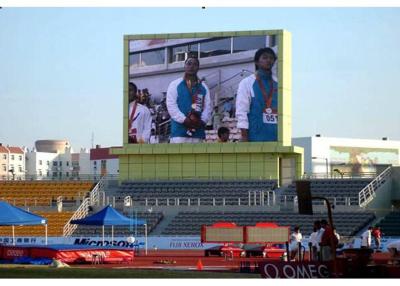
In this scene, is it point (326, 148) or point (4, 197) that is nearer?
point (4, 197)

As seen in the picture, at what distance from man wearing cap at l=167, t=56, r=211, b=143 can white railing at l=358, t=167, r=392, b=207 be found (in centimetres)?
680

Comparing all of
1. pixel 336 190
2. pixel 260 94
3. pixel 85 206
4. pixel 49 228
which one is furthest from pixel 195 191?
pixel 49 228

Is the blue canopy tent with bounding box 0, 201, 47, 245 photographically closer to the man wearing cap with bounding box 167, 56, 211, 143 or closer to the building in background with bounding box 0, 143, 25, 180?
the man wearing cap with bounding box 167, 56, 211, 143

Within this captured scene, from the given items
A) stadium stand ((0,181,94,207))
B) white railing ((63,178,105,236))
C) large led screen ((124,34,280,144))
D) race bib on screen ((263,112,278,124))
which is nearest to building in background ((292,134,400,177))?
stadium stand ((0,181,94,207))

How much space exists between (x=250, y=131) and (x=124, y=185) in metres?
6.95

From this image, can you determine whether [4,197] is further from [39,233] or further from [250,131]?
[250,131]

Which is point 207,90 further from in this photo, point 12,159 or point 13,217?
point 12,159

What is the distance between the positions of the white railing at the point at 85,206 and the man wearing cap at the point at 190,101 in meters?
5.54

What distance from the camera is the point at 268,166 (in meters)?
50.1

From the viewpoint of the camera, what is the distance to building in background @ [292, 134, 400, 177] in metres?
90.5

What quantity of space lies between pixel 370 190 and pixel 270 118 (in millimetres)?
5047

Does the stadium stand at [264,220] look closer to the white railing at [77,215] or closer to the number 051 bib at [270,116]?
the number 051 bib at [270,116]
